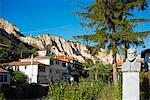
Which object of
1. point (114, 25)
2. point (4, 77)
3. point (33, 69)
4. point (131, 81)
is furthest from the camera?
point (33, 69)

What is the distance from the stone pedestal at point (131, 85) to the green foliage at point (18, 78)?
4049 cm

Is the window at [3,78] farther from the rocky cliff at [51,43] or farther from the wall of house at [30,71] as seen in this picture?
the rocky cliff at [51,43]

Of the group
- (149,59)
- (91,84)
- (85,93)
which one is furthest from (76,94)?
(149,59)

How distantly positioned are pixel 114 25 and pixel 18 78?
1231 inches

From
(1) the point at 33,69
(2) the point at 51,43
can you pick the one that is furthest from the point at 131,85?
(2) the point at 51,43

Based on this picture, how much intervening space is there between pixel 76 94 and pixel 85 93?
811 mm

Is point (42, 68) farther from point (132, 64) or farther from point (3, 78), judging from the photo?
point (132, 64)

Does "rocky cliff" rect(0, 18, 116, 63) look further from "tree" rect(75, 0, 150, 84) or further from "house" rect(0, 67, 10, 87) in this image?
"tree" rect(75, 0, 150, 84)

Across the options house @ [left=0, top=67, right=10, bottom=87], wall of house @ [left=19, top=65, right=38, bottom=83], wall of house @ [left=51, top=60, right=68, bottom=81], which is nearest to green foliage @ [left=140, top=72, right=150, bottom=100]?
house @ [left=0, top=67, right=10, bottom=87]

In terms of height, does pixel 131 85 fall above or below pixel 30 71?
above

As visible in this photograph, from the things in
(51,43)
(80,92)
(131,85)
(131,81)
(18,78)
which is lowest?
(18,78)

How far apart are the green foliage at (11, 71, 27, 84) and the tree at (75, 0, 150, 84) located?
27.9 m

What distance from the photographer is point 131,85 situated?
38.1 feet

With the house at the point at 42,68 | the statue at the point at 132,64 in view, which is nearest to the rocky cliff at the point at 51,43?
the house at the point at 42,68
